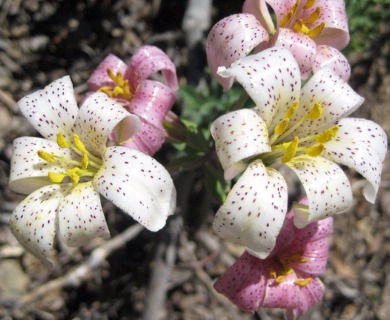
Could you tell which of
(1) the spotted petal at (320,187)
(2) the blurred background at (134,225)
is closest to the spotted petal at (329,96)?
(1) the spotted petal at (320,187)

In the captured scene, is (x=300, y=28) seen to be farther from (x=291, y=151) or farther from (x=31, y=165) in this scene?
(x=31, y=165)

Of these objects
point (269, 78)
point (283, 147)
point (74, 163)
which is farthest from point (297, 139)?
point (74, 163)

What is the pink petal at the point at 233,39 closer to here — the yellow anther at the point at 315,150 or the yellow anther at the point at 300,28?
the yellow anther at the point at 300,28

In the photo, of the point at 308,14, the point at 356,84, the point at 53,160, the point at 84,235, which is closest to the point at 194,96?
the point at 308,14

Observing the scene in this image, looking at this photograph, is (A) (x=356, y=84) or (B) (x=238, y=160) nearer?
(B) (x=238, y=160)

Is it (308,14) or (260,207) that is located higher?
(308,14)

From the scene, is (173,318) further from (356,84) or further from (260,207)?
(260,207)
